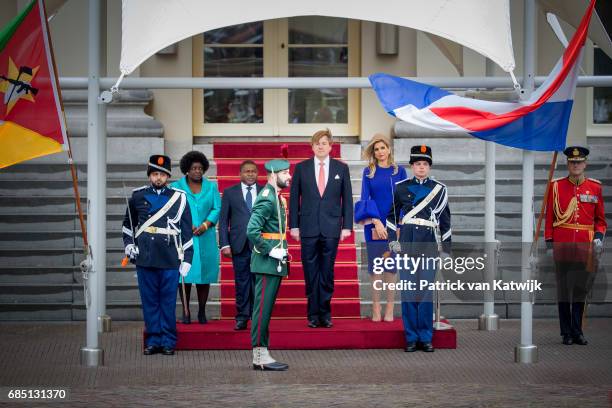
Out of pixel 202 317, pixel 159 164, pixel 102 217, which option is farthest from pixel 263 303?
pixel 102 217

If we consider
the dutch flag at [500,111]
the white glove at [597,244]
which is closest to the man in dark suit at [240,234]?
the dutch flag at [500,111]

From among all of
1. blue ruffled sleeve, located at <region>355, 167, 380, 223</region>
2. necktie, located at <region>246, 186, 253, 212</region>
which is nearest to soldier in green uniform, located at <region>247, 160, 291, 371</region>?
necktie, located at <region>246, 186, 253, 212</region>

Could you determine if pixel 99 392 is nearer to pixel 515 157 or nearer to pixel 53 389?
pixel 53 389

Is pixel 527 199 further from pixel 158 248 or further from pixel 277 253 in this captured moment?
pixel 158 248

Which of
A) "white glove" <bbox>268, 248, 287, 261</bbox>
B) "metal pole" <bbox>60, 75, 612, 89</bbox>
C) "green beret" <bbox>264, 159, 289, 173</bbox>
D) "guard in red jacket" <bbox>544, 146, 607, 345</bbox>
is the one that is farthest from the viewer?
"guard in red jacket" <bbox>544, 146, 607, 345</bbox>

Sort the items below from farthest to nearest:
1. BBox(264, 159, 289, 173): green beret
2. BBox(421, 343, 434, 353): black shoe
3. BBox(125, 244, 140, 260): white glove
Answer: BBox(421, 343, 434, 353): black shoe
BBox(125, 244, 140, 260): white glove
BBox(264, 159, 289, 173): green beret

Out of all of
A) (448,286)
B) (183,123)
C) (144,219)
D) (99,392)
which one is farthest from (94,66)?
(183,123)

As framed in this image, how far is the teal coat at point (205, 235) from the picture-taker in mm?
14109

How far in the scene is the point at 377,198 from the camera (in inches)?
555

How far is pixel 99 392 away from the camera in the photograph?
11172mm

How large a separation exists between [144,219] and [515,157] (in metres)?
6.79

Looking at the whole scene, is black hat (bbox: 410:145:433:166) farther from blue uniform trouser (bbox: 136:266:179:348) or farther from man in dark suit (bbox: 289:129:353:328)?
blue uniform trouser (bbox: 136:266:179:348)

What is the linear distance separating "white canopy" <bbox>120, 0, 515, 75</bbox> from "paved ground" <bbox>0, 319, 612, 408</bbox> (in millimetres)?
2836

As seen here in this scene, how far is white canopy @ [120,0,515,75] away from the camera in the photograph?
12555 millimetres
